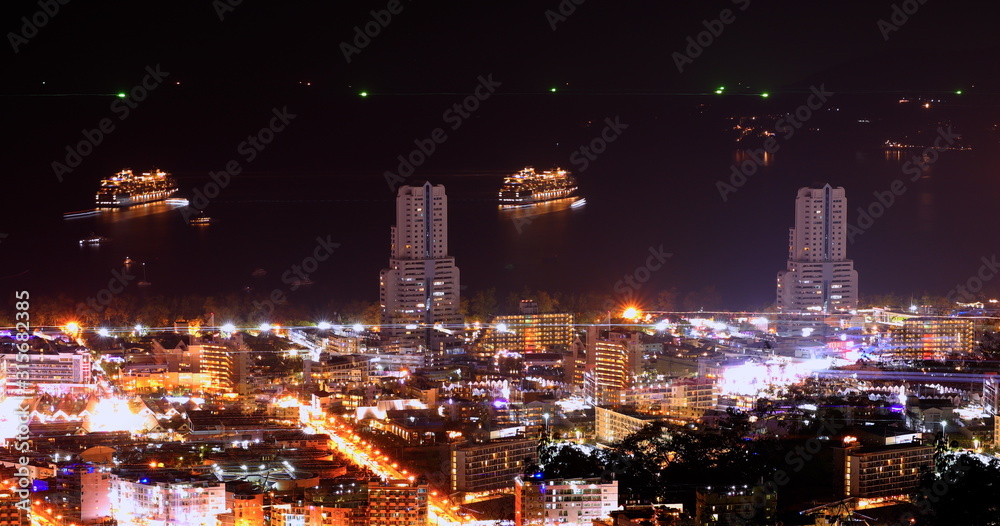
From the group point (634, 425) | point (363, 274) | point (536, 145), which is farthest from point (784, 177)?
point (634, 425)

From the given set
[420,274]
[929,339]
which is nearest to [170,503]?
[420,274]

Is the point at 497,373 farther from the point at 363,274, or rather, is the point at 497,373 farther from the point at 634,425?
the point at 363,274

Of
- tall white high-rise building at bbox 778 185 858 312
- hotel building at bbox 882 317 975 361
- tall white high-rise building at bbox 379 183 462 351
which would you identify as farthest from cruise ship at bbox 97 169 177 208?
hotel building at bbox 882 317 975 361

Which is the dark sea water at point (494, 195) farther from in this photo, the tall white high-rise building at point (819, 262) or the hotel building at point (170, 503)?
the hotel building at point (170, 503)

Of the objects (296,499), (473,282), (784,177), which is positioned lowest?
(296,499)

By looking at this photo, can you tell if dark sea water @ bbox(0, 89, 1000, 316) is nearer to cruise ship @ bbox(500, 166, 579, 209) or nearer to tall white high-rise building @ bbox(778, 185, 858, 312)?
cruise ship @ bbox(500, 166, 579, 209)

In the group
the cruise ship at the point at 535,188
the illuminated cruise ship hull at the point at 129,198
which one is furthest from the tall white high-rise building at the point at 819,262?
the illuminated cruise ship hull at the point at 129,198
